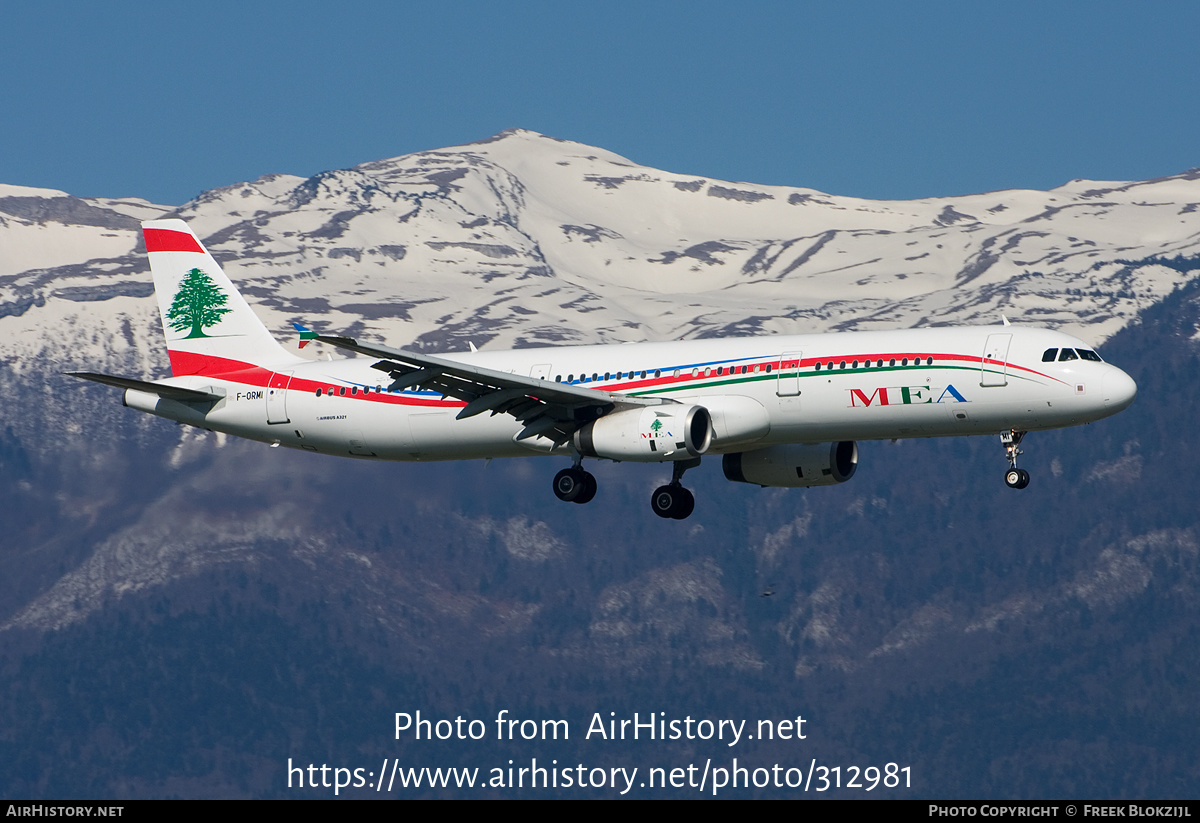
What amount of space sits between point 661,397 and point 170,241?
905 inches

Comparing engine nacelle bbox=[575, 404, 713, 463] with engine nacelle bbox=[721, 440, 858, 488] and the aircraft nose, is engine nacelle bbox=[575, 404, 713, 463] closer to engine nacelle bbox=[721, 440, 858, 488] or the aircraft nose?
engine nacelle bbox=[721, 440, 858, 488]

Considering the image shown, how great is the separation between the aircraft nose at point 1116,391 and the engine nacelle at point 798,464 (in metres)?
10.7

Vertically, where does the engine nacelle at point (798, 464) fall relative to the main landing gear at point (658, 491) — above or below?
above

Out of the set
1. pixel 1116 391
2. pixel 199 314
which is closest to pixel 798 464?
pixel 1116 391

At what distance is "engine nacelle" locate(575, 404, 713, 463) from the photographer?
5750cm

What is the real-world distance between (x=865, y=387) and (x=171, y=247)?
96.8ft

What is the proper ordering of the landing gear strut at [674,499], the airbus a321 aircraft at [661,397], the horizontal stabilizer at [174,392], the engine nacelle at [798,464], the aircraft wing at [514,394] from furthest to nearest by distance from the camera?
the horizontal stabilizer at [174,392]
the engine nacelle at [798,464]
the landing gear strut at [674,499]
the aircraft wing at [514,394]
the airbus a321 aircraft at [661,397]

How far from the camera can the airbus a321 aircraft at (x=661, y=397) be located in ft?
185

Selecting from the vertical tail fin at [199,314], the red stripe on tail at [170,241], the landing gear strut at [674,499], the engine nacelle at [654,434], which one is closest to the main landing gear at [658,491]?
the landing gear strut at [674,499]

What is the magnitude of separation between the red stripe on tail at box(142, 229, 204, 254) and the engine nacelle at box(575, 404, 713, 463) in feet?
69.5

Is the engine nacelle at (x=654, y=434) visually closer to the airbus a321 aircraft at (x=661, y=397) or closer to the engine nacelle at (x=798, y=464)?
the airbus a321 aircraft at (x=661, y=397)

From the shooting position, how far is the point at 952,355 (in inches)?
2234
